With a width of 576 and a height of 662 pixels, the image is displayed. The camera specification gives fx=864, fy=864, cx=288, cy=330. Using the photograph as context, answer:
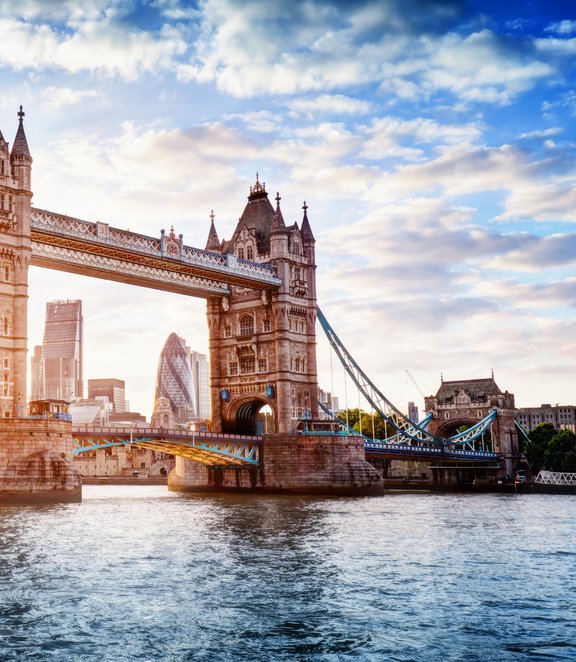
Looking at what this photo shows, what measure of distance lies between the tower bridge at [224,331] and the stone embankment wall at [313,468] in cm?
11

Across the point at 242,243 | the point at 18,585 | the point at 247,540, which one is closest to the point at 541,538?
the point at 247,540

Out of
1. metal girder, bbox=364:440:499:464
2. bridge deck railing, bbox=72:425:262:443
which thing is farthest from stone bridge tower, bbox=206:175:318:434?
metal girder, bbox=364:440:499:464

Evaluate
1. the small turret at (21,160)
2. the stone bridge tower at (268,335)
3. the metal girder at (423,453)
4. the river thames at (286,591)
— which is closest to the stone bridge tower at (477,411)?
the metal girder at (423,453)

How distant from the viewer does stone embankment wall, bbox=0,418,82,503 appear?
2422 inches

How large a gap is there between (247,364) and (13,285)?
1276 inches

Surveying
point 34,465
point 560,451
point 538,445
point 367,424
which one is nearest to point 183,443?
point 34,465

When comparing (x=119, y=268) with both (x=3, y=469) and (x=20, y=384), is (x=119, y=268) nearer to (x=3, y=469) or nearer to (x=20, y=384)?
(x=20, y=384)

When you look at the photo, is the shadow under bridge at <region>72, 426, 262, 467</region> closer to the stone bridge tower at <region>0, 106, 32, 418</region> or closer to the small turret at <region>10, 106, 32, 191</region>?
the stone bridge tower at <region>0, 106, 32, 418</region>

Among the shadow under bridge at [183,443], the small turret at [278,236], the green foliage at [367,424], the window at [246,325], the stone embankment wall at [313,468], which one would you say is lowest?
the stone embankment wall at [313,468]

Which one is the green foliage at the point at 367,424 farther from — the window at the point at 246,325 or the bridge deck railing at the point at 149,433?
the bridge deck railing at the point at 149,433

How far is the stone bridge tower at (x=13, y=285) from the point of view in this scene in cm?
6731

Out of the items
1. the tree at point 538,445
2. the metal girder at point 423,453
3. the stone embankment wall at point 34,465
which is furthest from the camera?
the tree at point 538,445

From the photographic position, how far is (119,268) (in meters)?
77.5

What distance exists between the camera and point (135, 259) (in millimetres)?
78438
